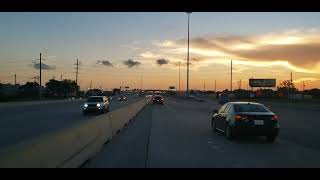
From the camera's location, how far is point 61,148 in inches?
395

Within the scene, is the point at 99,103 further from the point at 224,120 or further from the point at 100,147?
the point at 100,147

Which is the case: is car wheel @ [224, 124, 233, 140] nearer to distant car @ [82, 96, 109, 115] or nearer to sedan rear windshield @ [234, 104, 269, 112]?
sedan rear windshield @ [234, 104, 269, 112]

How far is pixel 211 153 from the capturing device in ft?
47.1

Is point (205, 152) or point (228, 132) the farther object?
point (228, 132)

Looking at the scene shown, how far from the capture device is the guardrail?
714 cm

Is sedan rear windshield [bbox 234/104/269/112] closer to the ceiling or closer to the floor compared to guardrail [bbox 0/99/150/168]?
closer to the ceiling

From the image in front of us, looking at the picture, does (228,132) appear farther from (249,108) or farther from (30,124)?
(30,124)

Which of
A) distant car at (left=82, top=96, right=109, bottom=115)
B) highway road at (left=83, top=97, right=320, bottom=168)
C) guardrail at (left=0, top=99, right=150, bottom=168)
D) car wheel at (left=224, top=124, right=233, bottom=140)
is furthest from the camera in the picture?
distant car at (left=82, top=96, right=109, bottom=115)

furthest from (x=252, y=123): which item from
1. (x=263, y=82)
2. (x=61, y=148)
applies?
(x=263, y=82)

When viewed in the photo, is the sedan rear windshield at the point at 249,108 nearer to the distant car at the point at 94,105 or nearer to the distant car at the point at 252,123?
the distant car at the point at 252,123

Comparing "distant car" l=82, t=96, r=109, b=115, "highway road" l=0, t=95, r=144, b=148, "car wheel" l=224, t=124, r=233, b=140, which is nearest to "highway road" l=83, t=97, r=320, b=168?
"car wheel" l=224, t=124, r=233, b=140
